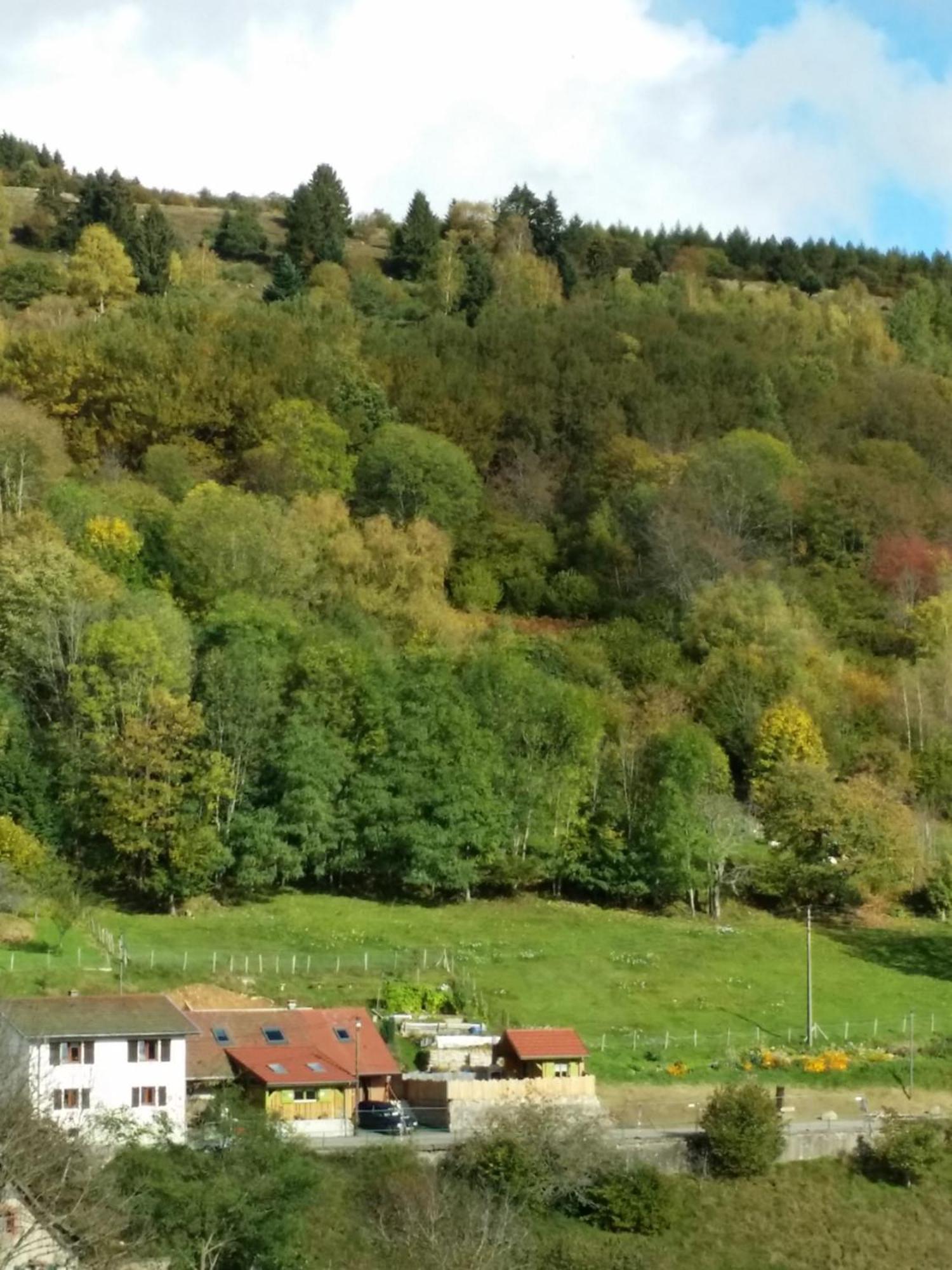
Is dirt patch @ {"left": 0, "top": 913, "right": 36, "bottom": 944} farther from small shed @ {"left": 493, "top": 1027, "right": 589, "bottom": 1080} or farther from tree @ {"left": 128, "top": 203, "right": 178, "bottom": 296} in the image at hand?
tree @ {"left": 128, "top": 203, "right": 178, "bottom": 296}

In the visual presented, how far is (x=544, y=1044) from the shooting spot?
1754 inches

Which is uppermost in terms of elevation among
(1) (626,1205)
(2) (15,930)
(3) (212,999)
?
(2) (15,930)

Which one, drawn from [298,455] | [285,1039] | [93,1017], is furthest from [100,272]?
[93,1017]

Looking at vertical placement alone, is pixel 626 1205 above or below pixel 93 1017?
below

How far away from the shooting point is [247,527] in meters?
73.4

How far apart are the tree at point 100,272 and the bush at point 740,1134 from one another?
7604cm

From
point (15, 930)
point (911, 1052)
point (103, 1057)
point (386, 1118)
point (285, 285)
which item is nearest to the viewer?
point (103, 1057)

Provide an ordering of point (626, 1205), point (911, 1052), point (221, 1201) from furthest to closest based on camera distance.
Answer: point (911, 1052)
point (626, 1205)
point (221, 1201)

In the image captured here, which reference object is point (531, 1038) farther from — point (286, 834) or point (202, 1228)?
point (286, 834)

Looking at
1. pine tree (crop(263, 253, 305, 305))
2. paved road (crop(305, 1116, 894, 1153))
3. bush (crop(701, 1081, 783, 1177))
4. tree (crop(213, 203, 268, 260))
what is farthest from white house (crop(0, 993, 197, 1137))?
tree (crop(213, 203, 268, 260))

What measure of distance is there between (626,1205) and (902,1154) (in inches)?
259

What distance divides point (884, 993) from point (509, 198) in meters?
91.3

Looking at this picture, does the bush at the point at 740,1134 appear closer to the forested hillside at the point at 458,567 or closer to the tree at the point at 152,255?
the forested hillside at the point at 458,567

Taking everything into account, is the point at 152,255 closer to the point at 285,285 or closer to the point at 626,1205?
the point at 285,285
